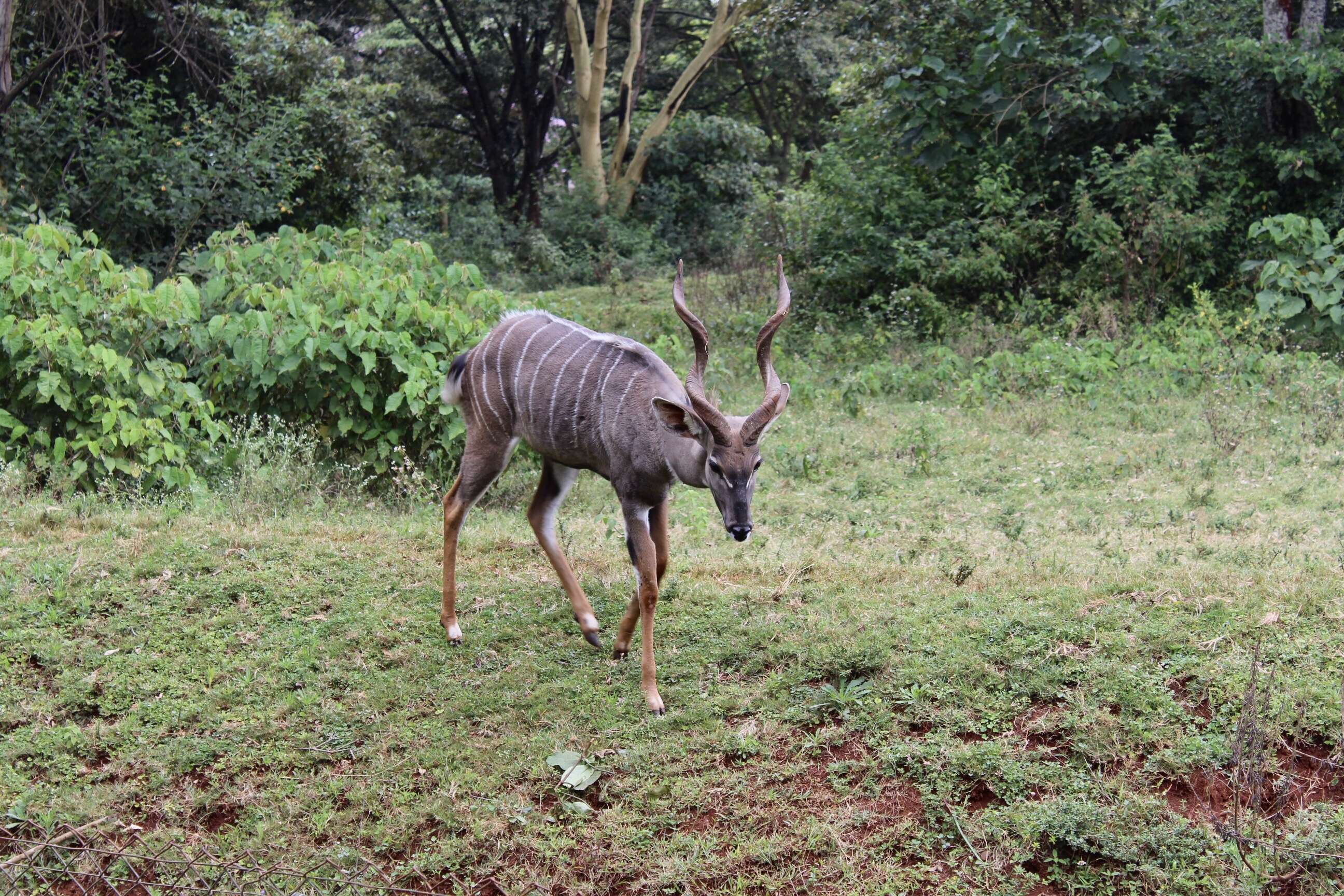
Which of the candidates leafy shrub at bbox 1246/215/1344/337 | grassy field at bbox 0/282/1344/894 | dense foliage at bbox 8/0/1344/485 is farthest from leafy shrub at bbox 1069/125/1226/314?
grassy field at bbox 0/282/1344/894

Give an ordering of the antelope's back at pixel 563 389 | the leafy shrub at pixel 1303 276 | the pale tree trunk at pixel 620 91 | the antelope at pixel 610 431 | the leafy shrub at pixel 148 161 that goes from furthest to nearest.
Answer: the pale tree trunk at pixel 620 91
the leafy shrub at pixel 148 161
the leafy shrub at pixel 1303 276
the antelope's back at pixel 563 389
the antelope at pixel 610 431

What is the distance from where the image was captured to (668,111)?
71.1ft

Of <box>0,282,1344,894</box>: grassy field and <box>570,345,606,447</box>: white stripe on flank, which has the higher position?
<box>570,345,606,447</box>: white stripe on flank

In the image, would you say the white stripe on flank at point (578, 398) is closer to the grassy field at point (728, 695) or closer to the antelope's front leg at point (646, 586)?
the antelope's front leg at point (646, 586)

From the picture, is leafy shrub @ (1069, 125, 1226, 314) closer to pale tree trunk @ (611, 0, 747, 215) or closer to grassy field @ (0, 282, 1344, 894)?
grassy field @ (0, 282, 1344, 894)

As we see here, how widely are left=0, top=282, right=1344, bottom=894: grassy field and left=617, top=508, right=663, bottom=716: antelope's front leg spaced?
102 millimetres

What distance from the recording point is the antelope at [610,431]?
481 centimetres

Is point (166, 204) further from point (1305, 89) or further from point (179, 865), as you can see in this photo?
point (1305, 89)

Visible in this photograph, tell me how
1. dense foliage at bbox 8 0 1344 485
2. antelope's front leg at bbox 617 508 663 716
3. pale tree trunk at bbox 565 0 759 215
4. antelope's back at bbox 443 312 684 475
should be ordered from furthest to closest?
pale tree trunk at bbox 565 0 759 215 → dense foliage at bbox 8 0 1344 485 → antelope's back at bbox 443 312 684 475 → antelope's front leg at bbox 617 508 663 716

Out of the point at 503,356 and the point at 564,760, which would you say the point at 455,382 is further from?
the point at 564,760

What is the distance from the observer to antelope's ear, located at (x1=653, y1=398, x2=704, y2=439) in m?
4.84

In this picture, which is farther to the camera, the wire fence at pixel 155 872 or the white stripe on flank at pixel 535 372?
the white stripe on flank at pixel 535 372

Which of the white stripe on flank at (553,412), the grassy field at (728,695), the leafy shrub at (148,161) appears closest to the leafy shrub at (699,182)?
the leafy shrub at (148,161)

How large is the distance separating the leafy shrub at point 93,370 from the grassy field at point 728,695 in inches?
17.2
